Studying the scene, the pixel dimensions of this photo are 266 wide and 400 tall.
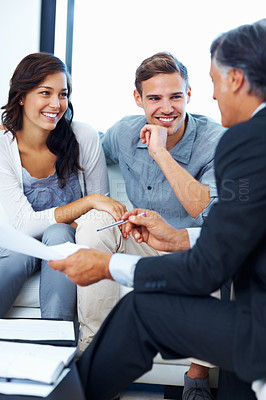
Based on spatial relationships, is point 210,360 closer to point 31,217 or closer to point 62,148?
point 31,217

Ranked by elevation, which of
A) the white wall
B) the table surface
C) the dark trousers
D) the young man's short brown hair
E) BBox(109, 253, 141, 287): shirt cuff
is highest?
the white wall

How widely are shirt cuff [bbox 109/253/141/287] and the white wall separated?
2191mm

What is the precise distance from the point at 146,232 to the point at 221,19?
6.38 ft

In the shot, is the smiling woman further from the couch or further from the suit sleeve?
the suit sleeve

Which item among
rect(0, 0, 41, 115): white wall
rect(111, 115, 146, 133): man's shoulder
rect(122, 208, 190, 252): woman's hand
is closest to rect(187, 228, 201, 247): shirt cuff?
rect(122, 208, 190, 252): woman's hand

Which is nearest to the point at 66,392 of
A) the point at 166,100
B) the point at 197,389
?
the point at 197,389

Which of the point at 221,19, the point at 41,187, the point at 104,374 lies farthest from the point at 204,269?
the point at 221,19

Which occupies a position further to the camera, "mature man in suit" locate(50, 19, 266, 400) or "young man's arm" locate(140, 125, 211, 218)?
"young man's arm" locate(140, 125, 211, 218)

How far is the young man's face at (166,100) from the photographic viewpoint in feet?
6.70

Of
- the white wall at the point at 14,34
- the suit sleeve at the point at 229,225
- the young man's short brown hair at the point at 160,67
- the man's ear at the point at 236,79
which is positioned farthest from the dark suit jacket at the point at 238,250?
the white wall at the point at 14,34

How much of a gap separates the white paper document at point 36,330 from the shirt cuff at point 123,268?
235mm

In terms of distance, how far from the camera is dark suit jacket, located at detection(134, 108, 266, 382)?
92 centimetres

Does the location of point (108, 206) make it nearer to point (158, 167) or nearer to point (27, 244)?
point (158, 167)

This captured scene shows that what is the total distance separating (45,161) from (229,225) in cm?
145
